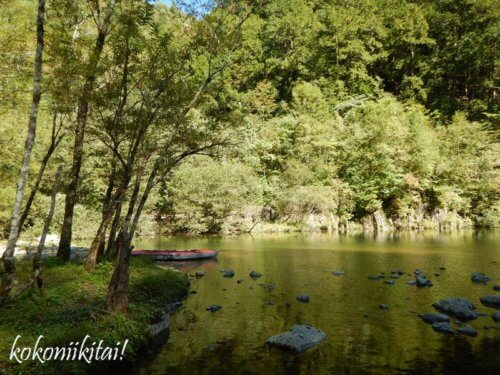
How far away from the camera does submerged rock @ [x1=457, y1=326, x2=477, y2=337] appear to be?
8.72m

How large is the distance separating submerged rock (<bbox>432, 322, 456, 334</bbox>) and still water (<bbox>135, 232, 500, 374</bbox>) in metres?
0.24

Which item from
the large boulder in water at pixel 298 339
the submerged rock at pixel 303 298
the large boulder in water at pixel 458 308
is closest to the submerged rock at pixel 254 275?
the submerged rock at pixel 303 298

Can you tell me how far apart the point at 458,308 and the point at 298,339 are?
16.8 ft

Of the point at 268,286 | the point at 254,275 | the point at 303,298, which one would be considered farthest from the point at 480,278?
the point at 254,275

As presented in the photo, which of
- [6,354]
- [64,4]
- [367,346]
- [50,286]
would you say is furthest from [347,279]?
[64,4]

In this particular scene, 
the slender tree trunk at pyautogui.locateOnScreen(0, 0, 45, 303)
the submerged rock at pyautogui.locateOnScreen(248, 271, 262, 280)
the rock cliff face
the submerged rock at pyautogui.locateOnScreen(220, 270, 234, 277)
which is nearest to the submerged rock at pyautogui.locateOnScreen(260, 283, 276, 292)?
the submerged rock at pyautogui.locateOnScreen(248, 271, 262, 280)

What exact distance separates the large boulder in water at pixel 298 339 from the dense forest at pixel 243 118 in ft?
12.4

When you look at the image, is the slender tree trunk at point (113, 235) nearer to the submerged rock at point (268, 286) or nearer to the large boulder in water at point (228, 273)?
the large boulder in water at point (228, 273)

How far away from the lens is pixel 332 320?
1017cm

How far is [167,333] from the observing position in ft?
30.4

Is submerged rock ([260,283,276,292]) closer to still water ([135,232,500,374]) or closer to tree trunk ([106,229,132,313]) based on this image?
still water ([135,232,500,374])

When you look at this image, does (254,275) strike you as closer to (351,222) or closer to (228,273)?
(228,273)

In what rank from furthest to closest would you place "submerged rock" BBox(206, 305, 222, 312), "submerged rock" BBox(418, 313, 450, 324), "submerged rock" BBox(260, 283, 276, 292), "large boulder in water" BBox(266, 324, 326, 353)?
"submerged rock" BBox(260, 283, 276, 292)
"submerged rock" BBox(206, 305, 222, 312)
"submerged rock" BBox(418, 313, 450, 324)
"large boulder in water" BBox(266, 324, 326, 353)

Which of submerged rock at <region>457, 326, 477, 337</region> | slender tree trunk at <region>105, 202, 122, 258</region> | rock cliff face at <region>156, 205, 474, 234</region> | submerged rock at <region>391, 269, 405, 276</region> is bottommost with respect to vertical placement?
submerged rock at <region>457, 326, 477, 337</region>
